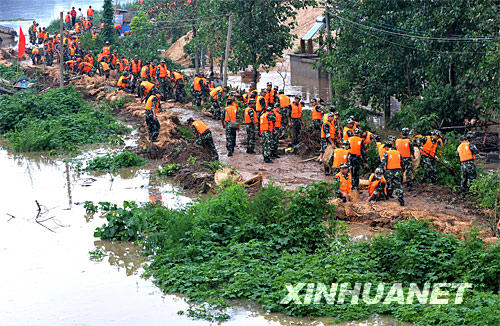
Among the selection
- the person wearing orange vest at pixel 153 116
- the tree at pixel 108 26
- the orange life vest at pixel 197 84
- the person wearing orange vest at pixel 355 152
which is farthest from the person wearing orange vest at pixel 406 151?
the tree at pixel 108 26

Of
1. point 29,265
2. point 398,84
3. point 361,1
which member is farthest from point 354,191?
point 361,1

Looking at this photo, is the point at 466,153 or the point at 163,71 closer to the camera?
the point at 466,153

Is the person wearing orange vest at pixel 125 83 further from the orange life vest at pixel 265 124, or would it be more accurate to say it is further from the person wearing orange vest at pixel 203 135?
the orange life vest at pixel 265 124

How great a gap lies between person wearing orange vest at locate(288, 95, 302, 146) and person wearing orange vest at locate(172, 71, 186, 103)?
842cm

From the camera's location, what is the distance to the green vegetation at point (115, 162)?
2083 cm

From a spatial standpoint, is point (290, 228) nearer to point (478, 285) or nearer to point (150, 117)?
point (478, 285)

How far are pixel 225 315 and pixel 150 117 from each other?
13051 millimetres

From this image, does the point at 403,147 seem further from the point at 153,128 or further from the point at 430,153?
the point at 153,128

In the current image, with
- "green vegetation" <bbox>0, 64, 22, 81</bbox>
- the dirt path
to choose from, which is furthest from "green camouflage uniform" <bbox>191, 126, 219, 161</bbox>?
"green vegetation" <bbox>0, 64, 22, 81</bbox>

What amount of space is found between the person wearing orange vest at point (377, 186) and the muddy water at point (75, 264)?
15.1 ft

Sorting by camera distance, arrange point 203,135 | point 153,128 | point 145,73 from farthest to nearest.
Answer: point 145,73 → point 153,128 → point 203,135

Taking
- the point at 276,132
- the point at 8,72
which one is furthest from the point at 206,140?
the point at 8,72

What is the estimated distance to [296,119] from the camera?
2236 cm

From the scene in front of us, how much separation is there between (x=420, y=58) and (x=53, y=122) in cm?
1368
